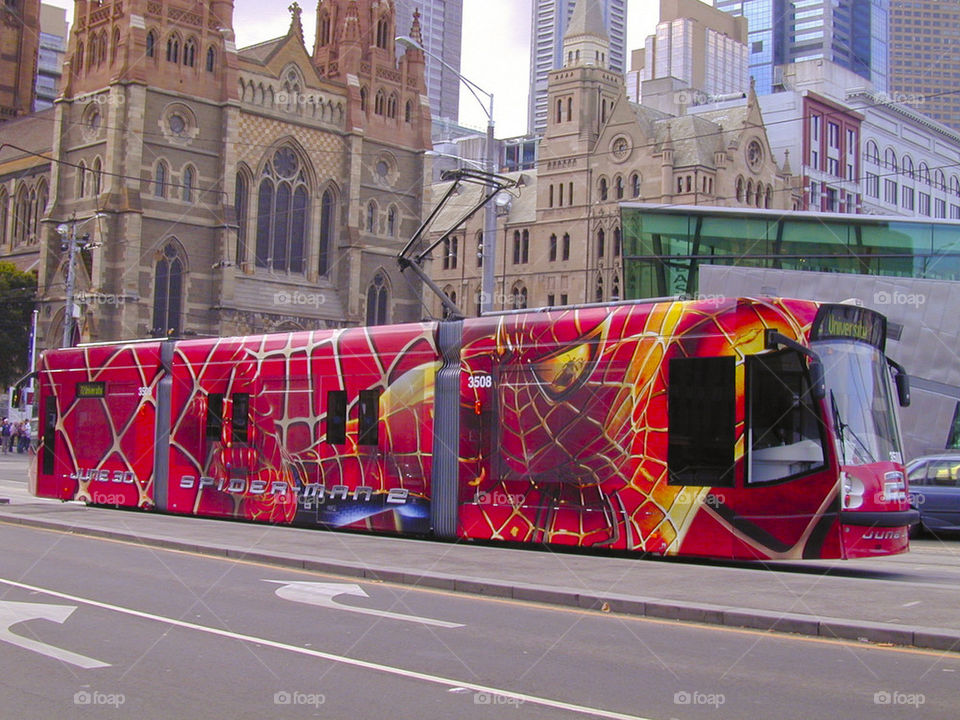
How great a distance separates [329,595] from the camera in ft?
36.1

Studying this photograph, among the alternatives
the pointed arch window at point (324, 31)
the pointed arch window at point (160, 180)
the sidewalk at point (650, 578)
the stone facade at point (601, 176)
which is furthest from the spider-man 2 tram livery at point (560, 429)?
the stone facade at point (601, 176)

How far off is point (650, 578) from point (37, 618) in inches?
231

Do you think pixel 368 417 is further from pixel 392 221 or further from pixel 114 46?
pixel 392 221

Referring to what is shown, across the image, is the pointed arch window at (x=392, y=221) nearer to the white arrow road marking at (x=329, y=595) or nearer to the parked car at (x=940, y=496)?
the parked car at (x=940, y=496)

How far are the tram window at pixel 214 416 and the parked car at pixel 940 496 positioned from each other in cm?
1175

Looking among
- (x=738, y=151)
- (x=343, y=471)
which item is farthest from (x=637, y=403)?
(x=738, y=151)

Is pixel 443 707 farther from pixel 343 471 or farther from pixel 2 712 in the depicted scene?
pixel 343 471

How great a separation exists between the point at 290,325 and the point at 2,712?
188ft

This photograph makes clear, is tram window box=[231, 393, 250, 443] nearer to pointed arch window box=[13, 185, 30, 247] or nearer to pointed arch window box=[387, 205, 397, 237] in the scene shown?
pointed arch window box=[387, 205, 397, 237]

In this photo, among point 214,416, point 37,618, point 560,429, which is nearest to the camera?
point 37,618

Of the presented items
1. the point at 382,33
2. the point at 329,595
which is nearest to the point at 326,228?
the point at 382,33

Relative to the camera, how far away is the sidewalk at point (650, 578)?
30.5 feet

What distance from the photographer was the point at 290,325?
207 feet

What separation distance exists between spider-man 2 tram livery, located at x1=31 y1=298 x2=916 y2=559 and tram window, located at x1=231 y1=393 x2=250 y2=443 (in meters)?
0.04
